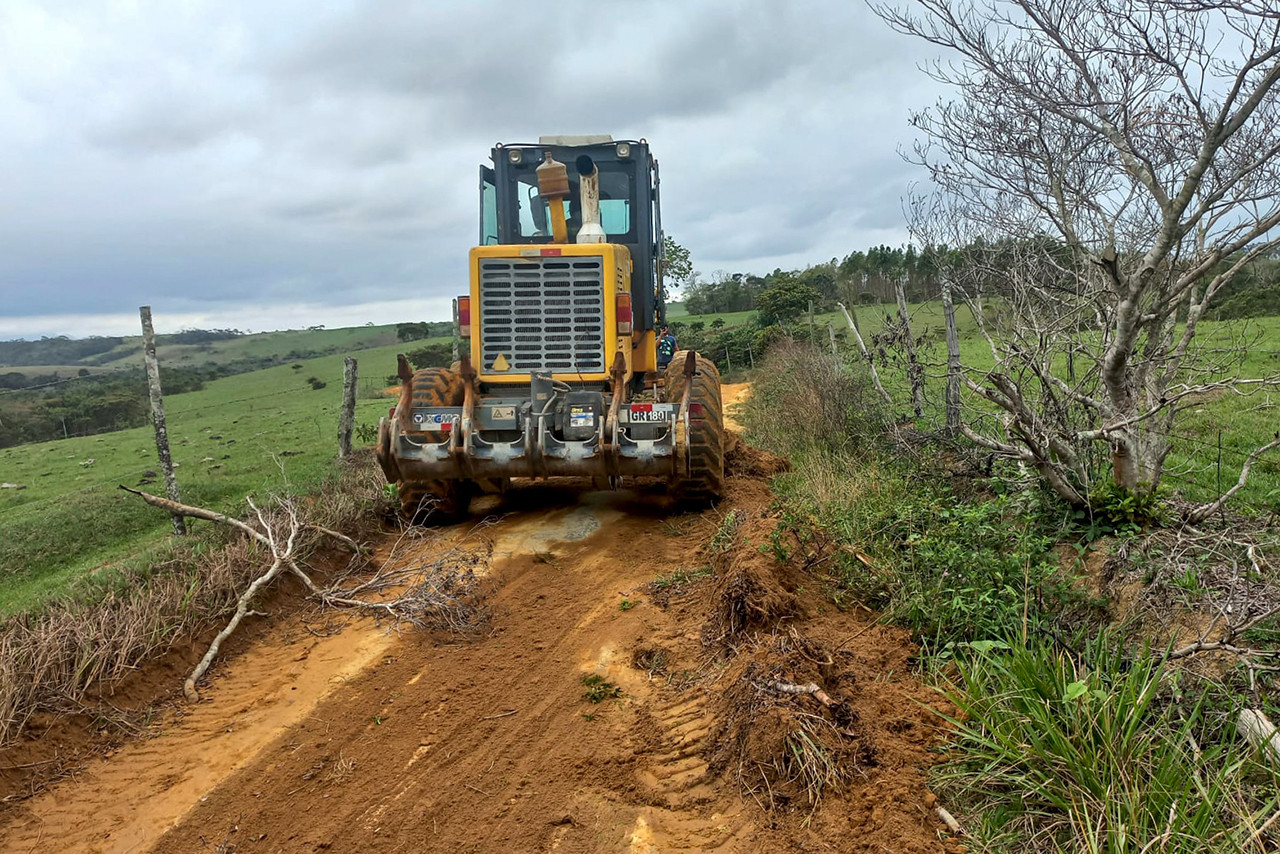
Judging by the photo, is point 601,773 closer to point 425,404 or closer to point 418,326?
point 425,404

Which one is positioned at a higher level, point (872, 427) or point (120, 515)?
point (872, 427)

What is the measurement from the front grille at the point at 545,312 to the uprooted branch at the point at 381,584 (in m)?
1.95

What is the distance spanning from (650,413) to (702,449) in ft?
1.79

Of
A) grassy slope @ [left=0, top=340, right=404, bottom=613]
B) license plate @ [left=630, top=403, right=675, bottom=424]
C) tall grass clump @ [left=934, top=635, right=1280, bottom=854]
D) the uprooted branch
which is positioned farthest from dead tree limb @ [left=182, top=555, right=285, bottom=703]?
tall grass clump @ [left=934, top=635, right=1280, bottom=854]

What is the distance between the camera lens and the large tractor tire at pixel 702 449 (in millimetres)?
6598

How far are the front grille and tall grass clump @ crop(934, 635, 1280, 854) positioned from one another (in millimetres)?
4820

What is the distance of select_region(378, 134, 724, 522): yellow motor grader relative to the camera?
6465 millimetres

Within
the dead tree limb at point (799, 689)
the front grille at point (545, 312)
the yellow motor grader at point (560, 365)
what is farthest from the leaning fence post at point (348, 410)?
the dead tree limb at point (799, 689)

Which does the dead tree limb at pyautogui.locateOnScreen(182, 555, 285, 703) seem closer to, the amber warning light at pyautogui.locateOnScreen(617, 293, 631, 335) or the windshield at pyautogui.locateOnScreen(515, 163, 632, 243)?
the amber warning light at pyautogui.locateOnScreen(617, 293, 631, 335)

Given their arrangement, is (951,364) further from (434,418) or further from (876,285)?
(876,285)

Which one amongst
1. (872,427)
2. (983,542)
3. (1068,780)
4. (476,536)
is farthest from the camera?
(872,427)

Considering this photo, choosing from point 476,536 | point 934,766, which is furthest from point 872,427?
point 934,766

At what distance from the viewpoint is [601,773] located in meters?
3.37

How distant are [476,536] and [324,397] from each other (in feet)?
75.6
